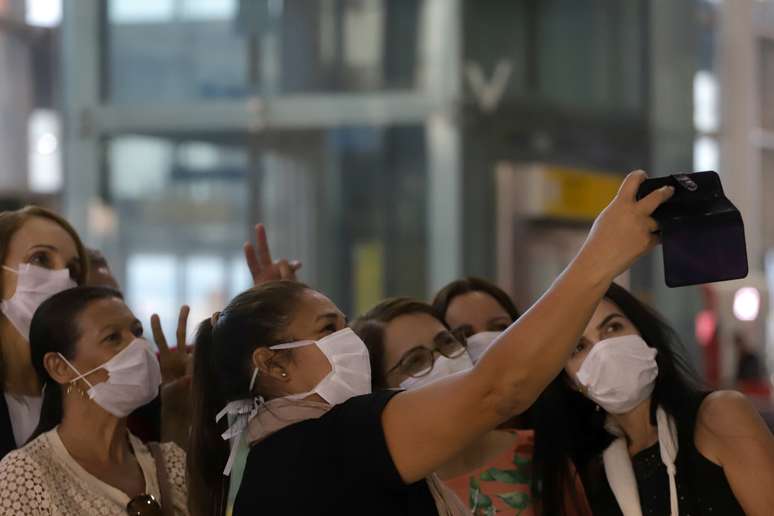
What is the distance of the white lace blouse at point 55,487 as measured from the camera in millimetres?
3023

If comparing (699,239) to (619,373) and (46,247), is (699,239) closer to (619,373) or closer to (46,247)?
(619,373)

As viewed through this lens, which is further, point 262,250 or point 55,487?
point 262,250

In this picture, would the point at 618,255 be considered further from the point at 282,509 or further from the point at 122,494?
the point at 122,494

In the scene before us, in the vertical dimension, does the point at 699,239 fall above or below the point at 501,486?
above

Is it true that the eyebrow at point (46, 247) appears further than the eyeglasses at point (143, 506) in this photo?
Yes

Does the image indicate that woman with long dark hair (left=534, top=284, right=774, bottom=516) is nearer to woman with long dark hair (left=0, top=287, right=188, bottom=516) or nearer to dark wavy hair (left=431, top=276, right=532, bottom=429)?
dark wavy hair (left=431, top=276, right=532, bottom=429)

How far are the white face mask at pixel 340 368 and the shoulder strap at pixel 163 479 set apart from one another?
0.82 meters

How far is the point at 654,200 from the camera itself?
2.07 meters

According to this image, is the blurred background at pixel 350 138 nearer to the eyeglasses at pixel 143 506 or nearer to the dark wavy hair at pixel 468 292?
the dark wavy hair at pixel 468 292

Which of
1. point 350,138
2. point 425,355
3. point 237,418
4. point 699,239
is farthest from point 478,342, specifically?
point 350,138

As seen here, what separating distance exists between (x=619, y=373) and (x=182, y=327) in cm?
132

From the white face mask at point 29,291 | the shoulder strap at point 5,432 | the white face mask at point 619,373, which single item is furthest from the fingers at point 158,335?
the white face mask at point 619,373

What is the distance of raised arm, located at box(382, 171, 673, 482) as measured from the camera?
2082 millimetres

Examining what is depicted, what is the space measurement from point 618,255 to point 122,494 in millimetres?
1616
